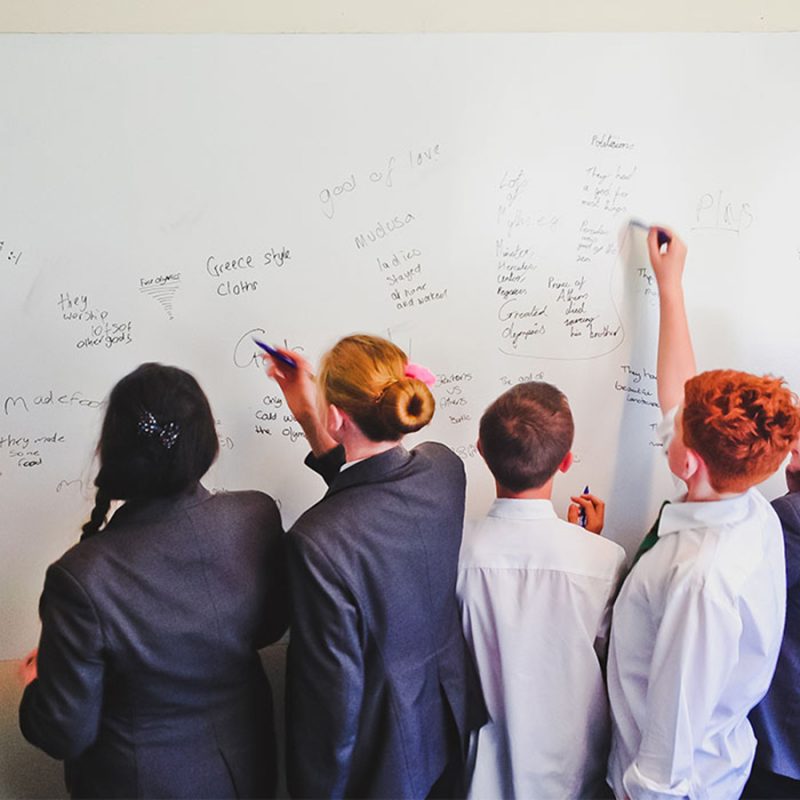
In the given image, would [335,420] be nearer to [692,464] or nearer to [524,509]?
[524,509]

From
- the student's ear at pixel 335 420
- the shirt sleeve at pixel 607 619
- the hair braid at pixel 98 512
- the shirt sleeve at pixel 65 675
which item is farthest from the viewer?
the shirt sleeve at pixel 607 619

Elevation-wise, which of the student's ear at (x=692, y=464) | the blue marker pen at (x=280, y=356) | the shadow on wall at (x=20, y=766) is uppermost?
the blue marker pen at (x=280, y=356)

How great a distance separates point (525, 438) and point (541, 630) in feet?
1.29

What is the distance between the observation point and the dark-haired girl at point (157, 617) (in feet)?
3.80

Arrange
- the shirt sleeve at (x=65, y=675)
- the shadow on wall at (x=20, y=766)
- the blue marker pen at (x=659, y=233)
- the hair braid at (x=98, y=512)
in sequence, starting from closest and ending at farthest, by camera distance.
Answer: the shirt sleeve at (x=65, y=675)
the hair braid at (x=98, y=512)
the shadow on wall at (x=20, y=766)
the blue marker pen at (x=659, y=233)

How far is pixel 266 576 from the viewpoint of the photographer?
1.33 metres

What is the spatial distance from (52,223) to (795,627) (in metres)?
1.93

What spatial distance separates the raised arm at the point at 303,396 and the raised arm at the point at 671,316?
87cm

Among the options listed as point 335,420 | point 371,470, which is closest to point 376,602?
point 371,470

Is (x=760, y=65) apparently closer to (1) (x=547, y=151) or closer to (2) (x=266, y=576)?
(1) (x=547, y=151)

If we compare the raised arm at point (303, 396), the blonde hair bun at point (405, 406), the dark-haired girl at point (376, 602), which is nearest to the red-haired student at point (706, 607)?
the dark-haired girl at point (376, 602)

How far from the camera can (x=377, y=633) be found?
1.29 m

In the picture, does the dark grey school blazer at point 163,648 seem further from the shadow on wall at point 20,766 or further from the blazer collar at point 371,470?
the shadow on wall at point 20,766

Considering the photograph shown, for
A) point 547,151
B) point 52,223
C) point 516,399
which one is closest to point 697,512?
point 516,399
